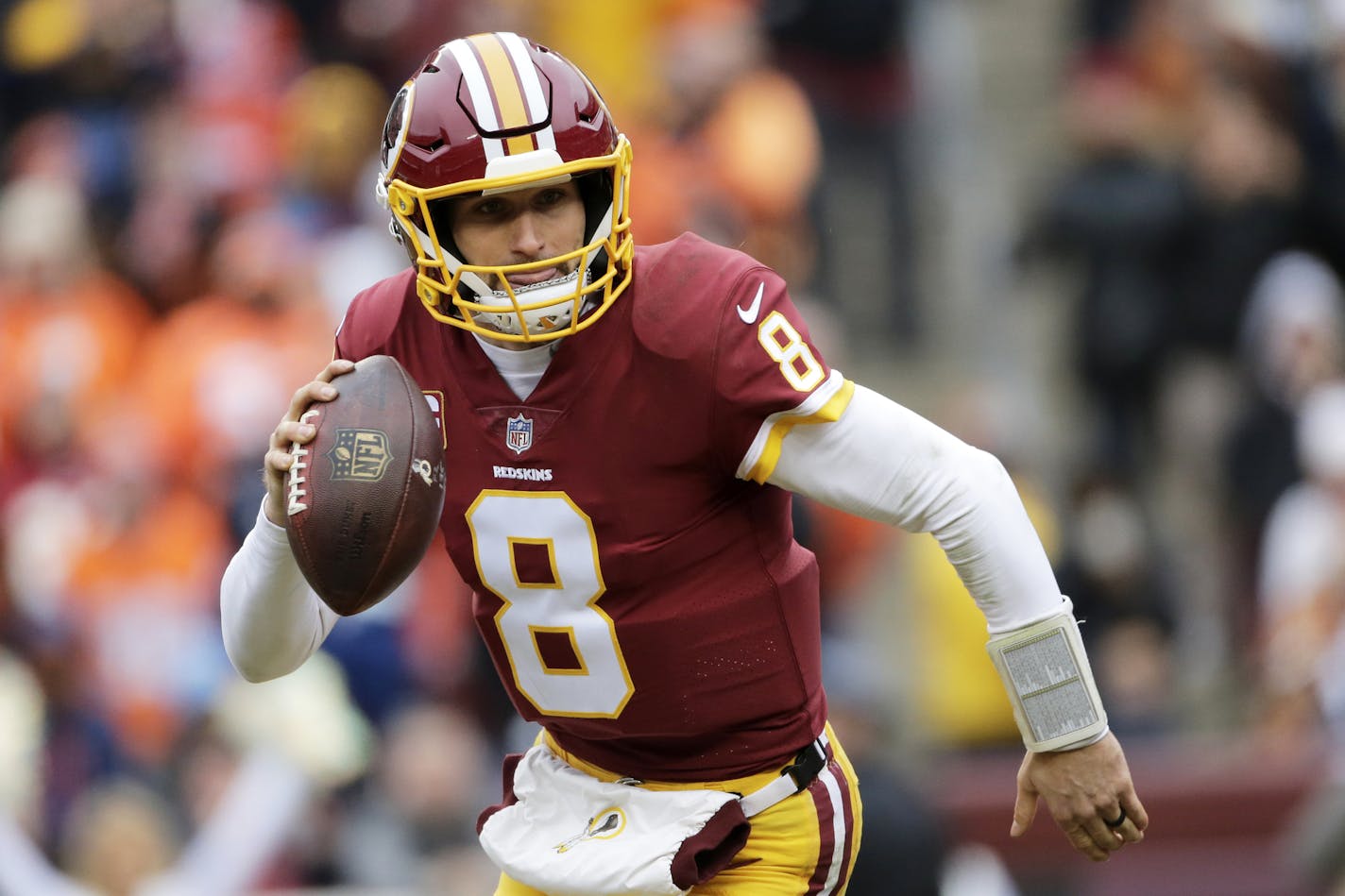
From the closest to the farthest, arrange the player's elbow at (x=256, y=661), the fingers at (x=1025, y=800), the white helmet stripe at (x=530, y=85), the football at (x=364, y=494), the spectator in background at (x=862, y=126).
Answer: the football at (x=364, y=494) → the white helmet stripe at (x=530, y=85) → the fingers at (x=1025, y=800) → the player's elbow at (x=256, y=661) → the spectator in background at (x=862, y=126)

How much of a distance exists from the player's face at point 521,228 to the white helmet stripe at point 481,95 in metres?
0.08

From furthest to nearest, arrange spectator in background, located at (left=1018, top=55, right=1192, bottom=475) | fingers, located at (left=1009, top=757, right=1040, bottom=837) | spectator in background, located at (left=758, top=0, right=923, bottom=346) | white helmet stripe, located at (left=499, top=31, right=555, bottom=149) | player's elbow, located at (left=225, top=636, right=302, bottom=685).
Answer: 1. spectator in background, located at (left=758, top=0, right=923, bottom=346)
2. spectator in background, located at (left=1018, top=55, right=1192, bottom=475)
3. player's elbow, located at (left=225, top=636, right=302, bottom=685)
4. fingers, located at (left=1009, top=757, right=1040, bottom=837)
5. white helmet stripe, located at (left=499, top=31, right=555, bottom=149)

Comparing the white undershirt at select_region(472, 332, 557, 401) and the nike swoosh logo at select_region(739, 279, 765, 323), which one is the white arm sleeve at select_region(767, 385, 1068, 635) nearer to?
the nike swoosh logo at select_region(739, 279, 765, 323)

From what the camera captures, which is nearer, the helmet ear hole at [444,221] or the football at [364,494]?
the football at [364,494]

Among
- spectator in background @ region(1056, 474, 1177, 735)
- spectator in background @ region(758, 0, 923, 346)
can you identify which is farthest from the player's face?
spectator in background @ region(758, 0, 923, 346)

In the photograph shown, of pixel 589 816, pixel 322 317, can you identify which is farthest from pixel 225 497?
pixel 589 816

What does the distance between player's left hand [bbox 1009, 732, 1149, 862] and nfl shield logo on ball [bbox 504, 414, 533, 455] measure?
3.25 ft

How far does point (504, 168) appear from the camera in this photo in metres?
3.47

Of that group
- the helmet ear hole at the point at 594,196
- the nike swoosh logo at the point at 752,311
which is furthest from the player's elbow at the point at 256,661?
the nike swoosh logo at the point at 752,311

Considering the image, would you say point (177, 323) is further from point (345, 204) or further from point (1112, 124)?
point (1112, 124)

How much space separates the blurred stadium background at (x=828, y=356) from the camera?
6969 mm

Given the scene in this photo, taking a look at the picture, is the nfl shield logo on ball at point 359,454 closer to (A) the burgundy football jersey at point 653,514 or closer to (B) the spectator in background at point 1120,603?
(A) the burgundy football jersey at point 653,514

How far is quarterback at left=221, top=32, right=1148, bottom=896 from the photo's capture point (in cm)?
348

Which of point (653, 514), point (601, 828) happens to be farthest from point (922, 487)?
point (601, 828)
